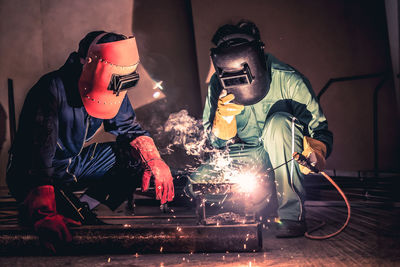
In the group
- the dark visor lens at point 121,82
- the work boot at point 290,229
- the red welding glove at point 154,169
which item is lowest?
the work boot at point 290,229

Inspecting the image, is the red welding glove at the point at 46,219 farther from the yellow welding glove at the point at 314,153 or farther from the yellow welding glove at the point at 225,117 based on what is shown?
the yellow welding glove at the point at 314,153

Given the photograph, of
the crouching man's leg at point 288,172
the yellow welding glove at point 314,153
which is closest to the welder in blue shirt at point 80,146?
the crouching man's leg at point 288,172

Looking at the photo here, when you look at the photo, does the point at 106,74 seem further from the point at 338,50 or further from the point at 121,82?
the point at 338,50

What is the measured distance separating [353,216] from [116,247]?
1664mm

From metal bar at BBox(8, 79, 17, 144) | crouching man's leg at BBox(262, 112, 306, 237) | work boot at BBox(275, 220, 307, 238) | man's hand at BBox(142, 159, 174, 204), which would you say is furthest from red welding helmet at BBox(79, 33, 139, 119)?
metal bar at BBox(8, 79, 17, 144)

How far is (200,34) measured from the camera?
4.21 m

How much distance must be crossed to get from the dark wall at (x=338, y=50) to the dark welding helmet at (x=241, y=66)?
5.39 feet

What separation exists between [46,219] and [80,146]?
0.78 m

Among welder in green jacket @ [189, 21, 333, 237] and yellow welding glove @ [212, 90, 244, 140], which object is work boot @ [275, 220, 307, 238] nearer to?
welder in green jacket @ [189, 21, 333, 237]

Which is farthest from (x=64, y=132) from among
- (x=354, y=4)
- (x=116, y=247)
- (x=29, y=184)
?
(x=354, y=4)

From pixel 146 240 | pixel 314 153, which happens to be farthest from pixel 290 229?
pixel 146 240

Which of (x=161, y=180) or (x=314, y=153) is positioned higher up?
(x=314, y=153)

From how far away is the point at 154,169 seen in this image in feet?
8.43

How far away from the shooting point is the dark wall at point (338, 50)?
4.06 metres
